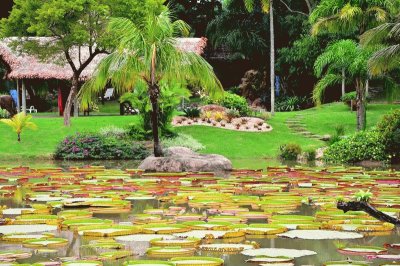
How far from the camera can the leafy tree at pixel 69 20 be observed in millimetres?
33219

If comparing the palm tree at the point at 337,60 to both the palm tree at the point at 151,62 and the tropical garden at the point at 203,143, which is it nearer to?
the tropical garden at the point at 203,143

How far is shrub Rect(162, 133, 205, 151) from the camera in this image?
30.6 m

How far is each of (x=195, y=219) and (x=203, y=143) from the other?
1825 cm

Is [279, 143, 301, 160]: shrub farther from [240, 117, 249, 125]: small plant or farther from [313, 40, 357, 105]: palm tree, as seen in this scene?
[240, 117, 249, 125]: small plant

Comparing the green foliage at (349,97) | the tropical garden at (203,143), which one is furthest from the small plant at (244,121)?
the green foliage at (349,97)

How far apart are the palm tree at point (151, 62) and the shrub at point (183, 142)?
17.9ft

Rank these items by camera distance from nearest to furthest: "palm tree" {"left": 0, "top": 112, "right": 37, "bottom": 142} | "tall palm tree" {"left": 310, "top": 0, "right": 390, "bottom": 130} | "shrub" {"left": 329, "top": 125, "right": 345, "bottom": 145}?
"tall palm tree" {"left": 310, "top": 0, "right": 390, "bottom": 130}, "palm tree" {"left": 0, "top": 112, "right": 37, "bottom": 142}, "shrub" {"left": 329, "top": 125, "right": 345, "bottom": 145}

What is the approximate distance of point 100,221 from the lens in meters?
13.1

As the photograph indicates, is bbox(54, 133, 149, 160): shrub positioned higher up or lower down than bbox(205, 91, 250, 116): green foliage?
lower down

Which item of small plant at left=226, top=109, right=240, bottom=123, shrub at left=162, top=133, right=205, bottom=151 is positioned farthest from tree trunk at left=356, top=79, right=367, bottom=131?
shrub at left=162, top=133, right=205, bottom=151

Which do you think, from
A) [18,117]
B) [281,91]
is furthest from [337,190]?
[281,91]

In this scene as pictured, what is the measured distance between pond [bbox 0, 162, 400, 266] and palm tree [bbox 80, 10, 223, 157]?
4.12m

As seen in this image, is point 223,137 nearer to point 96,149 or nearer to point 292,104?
point 96,149

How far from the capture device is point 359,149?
2817 cm
